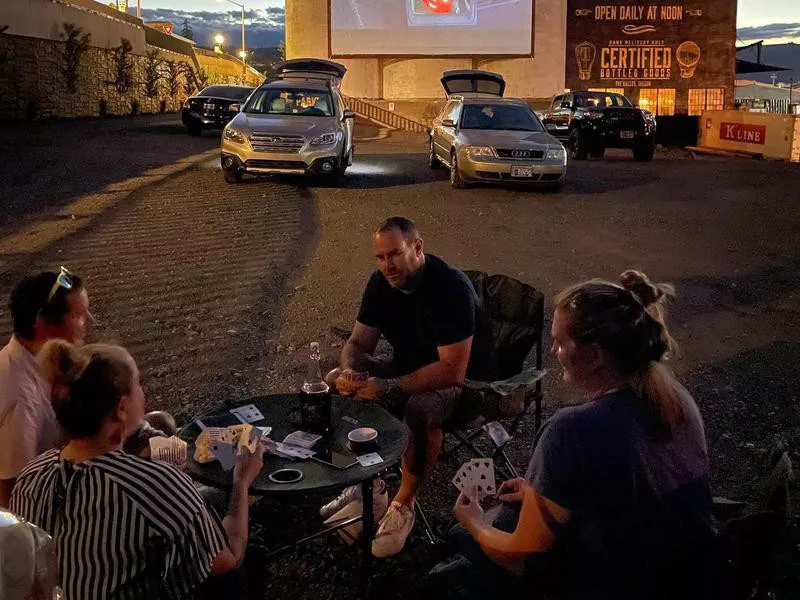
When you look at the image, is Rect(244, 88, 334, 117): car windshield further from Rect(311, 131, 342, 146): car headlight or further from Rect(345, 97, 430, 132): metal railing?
Rect(345, 97, 430, 132): metal railing

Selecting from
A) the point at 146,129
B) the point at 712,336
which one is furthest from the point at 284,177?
the point at 146,129

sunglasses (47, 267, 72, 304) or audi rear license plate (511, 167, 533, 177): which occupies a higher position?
audi rear license plate (511, 167, 533, 177)

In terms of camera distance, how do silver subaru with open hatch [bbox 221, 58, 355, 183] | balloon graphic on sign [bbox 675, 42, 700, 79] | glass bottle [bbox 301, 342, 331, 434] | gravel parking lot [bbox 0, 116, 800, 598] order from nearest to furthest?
glass bottle [bbox 301, 342, 331, 434] → gravel parking lot [bbox 0, 116, 800, 598] → silver subaru with open hatch [bbox 221, 58, 355, 183] → balloon graphic on sign [bbox 675, 42, 700, 79]

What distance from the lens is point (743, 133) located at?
2311cm

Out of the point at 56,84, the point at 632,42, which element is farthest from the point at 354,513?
the point at 632,42

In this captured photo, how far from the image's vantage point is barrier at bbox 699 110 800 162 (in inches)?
829

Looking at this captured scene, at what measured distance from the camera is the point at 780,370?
575cm

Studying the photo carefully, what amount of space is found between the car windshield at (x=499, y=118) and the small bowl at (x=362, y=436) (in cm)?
1207

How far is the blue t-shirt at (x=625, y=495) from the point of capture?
217 centimetres

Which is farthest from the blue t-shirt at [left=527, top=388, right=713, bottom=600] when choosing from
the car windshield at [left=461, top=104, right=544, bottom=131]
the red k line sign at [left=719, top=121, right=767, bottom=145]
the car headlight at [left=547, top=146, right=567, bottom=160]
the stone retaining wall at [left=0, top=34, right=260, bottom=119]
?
the stone retaining wall at [left=0, top=34, right=260, bottom=119]

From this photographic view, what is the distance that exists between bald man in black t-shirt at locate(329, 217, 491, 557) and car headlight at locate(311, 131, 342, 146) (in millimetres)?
Answer: 9872

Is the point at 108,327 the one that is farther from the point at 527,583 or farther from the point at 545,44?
the point at 545,44

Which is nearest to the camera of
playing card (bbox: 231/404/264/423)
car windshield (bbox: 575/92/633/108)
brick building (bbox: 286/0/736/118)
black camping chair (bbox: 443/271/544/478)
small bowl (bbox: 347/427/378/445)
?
small bowl (bbox: 347/427/378/445)

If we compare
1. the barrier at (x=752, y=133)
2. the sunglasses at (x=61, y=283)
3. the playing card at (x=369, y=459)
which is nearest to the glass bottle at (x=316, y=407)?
the playing card at (x=369, y=459)
